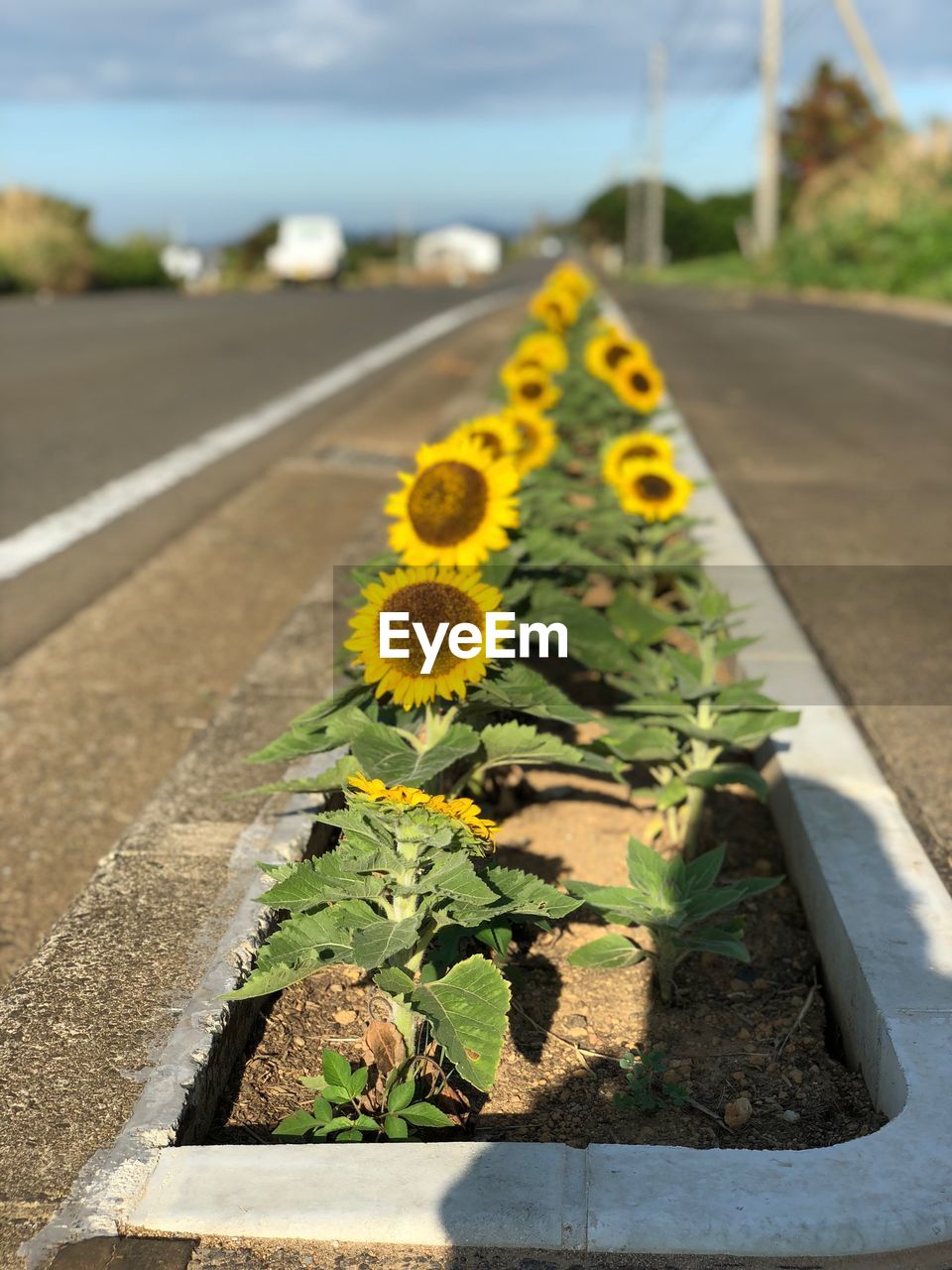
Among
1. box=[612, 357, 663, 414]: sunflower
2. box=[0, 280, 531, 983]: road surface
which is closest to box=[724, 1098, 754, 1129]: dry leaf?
box=[0, 280, 531, 983]: road surface

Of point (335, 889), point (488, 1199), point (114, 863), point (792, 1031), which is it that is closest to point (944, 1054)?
point (792, 1031)

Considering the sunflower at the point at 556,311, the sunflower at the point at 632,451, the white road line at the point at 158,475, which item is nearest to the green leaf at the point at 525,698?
the sunflower at the point at 632,451

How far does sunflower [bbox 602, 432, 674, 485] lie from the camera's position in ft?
13.7

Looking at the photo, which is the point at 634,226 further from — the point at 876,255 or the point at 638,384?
the point at 638,384

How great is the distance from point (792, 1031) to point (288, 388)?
9.99 meters

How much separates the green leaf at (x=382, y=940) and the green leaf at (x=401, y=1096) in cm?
18

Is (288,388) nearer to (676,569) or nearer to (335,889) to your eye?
(676,569)

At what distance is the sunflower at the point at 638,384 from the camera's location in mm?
5332

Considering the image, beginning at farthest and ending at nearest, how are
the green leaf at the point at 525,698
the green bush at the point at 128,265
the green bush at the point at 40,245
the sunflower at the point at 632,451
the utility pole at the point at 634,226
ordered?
the utility pole at the point at 634,226 → the green bush at the point at 128,265 → the green bush at the point at 40,245 → the sunflower at the point at 632,451 → the green leaf at the point at 525,698

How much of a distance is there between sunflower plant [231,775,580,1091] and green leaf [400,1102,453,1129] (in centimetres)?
7

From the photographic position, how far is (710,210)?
105 m

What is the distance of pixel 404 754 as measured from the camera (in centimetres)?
248

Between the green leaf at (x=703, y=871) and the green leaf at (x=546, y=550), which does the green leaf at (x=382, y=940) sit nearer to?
the green leaf at (x=703, y=871)

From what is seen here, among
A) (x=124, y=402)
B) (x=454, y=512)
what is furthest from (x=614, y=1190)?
(x=124, y=402)
